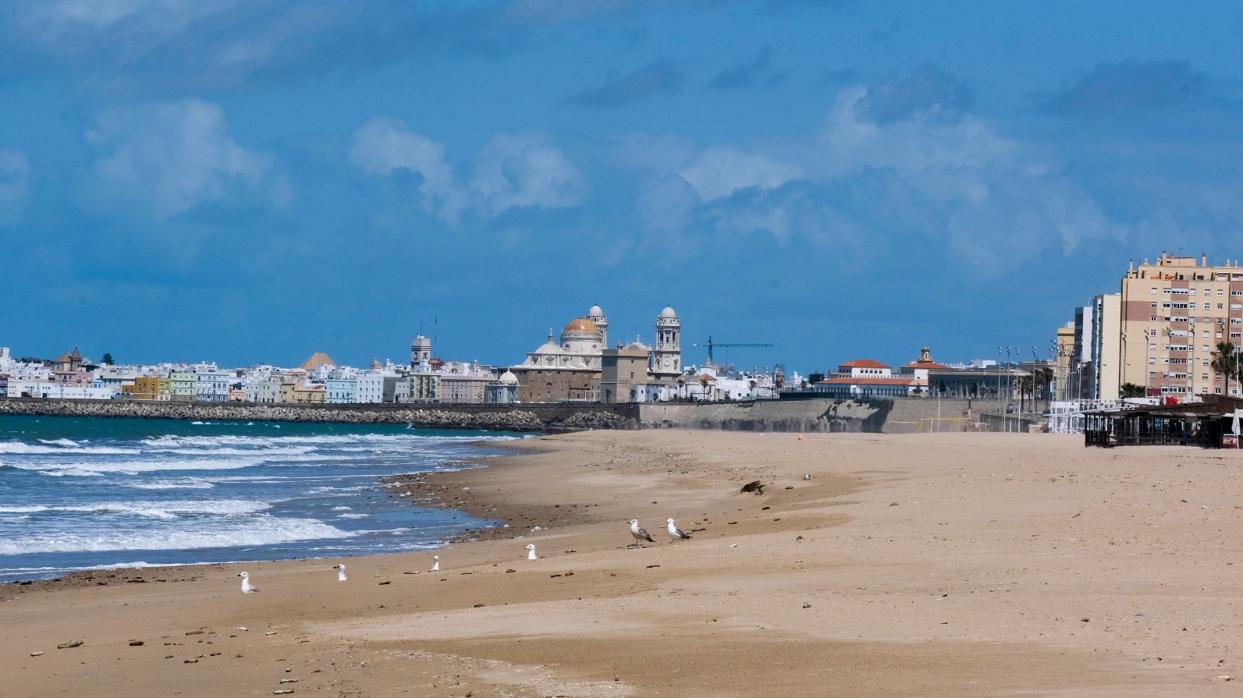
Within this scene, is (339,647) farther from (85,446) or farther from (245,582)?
(85,446)

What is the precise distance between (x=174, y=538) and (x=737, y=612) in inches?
522

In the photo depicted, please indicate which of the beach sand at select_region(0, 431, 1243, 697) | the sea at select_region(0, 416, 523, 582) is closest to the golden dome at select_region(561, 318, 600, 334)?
the sea at select_region(0, 416, 523, 582)

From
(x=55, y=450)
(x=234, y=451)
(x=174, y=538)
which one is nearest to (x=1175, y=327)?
(x=234, y=451)

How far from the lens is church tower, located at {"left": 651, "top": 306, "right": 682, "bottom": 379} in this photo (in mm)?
185875

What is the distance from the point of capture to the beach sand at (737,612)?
786 centimetres

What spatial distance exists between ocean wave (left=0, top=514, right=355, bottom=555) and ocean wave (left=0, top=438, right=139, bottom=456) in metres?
34.4

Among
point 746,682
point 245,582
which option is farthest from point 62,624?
point 746,682

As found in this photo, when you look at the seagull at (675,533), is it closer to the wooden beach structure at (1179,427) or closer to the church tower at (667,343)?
the wooden beach structure at (1179,427)

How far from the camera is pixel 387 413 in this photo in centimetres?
14975

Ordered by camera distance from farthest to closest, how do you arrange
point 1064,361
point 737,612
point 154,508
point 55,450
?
point 1064,361, point 55,450, point 154,508, point 737,612

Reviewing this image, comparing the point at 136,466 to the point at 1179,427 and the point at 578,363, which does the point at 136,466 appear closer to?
the point at 1179,427

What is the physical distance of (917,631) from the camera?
28.9 ft

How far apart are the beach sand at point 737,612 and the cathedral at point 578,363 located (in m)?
154

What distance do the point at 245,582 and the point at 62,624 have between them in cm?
190
